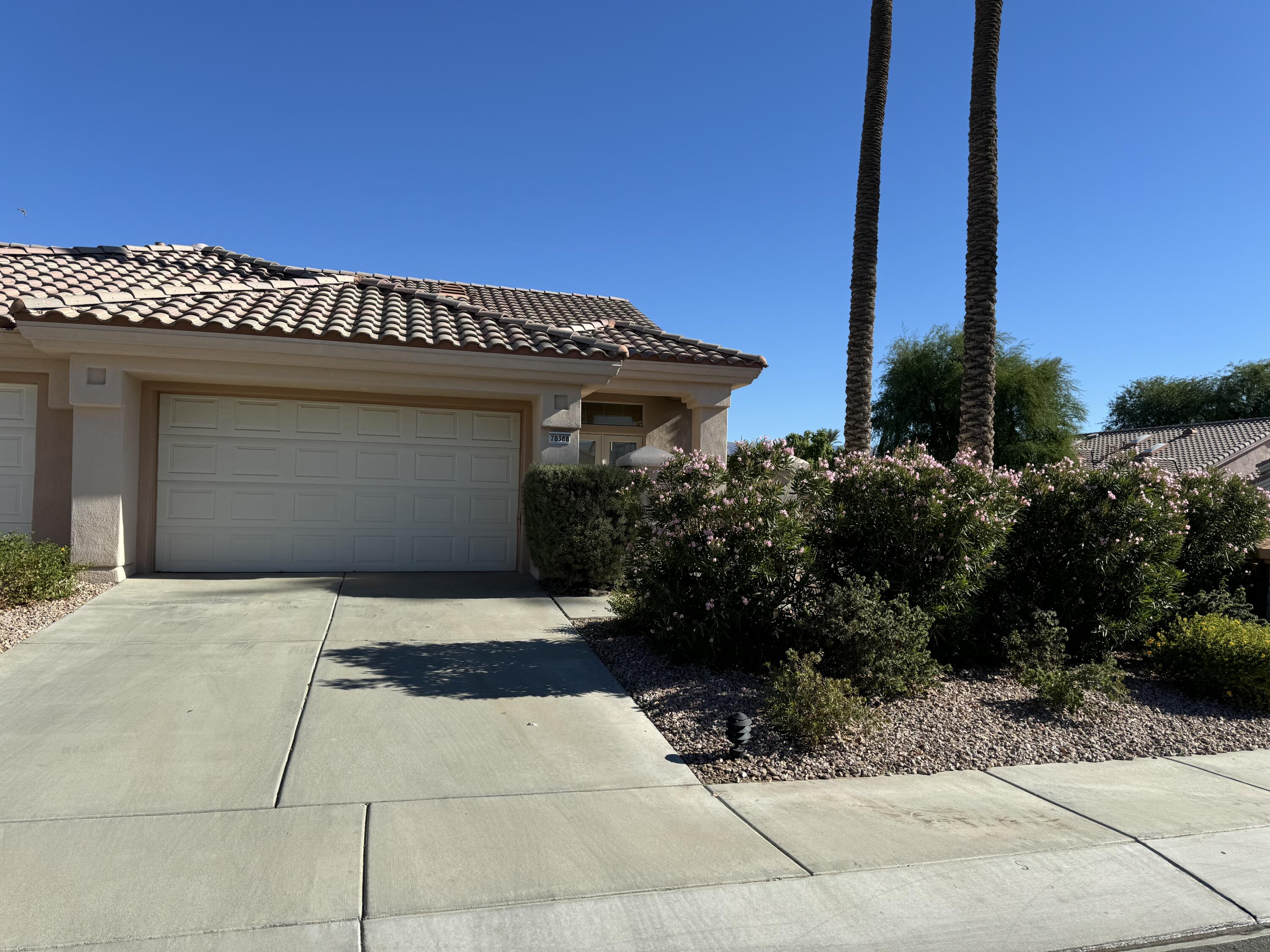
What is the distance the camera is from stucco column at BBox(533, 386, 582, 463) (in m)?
11.2

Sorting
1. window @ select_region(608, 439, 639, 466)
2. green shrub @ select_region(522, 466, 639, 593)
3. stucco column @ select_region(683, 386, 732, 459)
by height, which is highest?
stucco column @ select_region(683, 386, 732, 459)

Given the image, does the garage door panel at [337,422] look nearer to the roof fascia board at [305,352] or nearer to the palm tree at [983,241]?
the roof fascia board at [305,352]

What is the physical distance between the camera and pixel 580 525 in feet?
32.7

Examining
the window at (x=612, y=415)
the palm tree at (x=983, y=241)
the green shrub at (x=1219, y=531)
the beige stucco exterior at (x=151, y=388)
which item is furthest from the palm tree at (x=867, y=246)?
the green shrub at (x=1219, y=531)

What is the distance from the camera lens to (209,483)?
438 inches

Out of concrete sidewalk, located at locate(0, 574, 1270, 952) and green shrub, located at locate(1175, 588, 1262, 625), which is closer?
concrete sidewalk, located at locate(0, 574, 1270, 952)

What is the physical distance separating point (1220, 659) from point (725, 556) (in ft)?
13.0

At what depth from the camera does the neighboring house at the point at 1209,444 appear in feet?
117

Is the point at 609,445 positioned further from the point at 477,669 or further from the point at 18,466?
the point at 18,466

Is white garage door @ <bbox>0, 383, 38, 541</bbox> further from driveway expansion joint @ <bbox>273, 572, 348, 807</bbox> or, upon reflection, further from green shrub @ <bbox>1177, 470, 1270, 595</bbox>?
green shrub @ <bbox>1177, 470, 1270, 595</bbox>

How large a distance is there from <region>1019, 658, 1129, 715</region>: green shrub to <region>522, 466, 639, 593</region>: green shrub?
15.0 feet

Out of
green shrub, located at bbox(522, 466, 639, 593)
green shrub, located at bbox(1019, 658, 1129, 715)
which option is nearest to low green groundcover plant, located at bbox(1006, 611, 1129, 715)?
green shrub, located at bbox(1019, 658, 1129, 715)

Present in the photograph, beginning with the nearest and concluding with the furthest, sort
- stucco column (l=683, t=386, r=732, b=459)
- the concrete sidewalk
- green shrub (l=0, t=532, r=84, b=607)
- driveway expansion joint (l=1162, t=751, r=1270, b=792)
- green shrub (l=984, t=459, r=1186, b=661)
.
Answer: the concrete sidewalk → driveway expansion joint (l=1162, t=751, r=1270, b=792) → green shrub (l=984, t=459, r=1186, b=661) → green shrub (l=0, t=532, r=84, b=607) → stucco column (l=683, t=386, r=732, b=459)

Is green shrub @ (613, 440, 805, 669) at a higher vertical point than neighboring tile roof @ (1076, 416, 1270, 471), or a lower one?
lower
